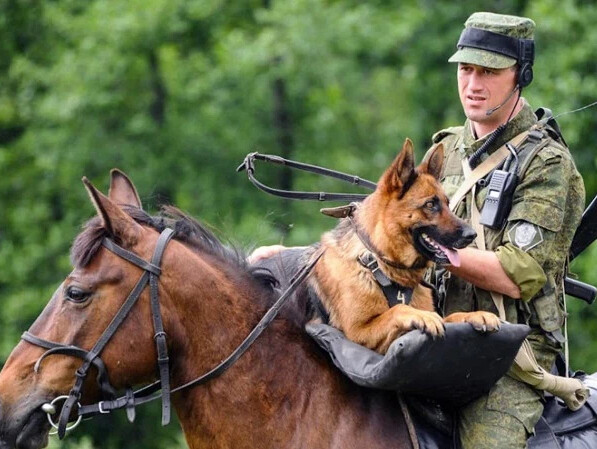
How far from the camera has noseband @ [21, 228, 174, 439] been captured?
5.72 metres

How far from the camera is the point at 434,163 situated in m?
6.05

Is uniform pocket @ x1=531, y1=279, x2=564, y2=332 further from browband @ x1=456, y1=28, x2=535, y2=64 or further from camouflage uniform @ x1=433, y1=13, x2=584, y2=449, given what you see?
browband @ x1=456, y1=28, x2=535, y2=64

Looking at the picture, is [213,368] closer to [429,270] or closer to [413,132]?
[429,270]

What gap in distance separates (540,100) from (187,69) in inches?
313

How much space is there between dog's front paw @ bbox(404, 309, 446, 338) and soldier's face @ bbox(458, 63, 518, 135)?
1284 mm

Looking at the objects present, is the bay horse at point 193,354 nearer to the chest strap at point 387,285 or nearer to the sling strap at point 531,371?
the chest strap at point 387,285

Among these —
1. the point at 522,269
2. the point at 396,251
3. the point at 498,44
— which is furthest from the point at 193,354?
the point at 498,44


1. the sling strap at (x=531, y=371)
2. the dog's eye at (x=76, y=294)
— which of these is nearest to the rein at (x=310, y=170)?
the sling strap at (x=531, y=371)

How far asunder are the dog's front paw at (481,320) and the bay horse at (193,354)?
66 cm

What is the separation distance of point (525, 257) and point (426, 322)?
74 centimetres

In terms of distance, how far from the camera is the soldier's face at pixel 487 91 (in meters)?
6.37

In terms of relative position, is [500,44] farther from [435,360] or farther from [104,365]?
[104,365]

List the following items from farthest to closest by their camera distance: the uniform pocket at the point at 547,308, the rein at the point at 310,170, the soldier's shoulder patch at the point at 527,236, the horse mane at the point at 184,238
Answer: the rein at the point at 310,170, the uniform pocket at the point at 547,308, the soldier's shoulder patch at the point at 527,236, the horse mane at the point at 184,238

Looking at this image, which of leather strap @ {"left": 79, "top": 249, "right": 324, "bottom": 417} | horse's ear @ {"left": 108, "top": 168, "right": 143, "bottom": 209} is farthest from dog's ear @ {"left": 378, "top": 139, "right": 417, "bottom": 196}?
horse's ear @ {"left": 108, "top": 168, "right": 143, "bottom": 209}
